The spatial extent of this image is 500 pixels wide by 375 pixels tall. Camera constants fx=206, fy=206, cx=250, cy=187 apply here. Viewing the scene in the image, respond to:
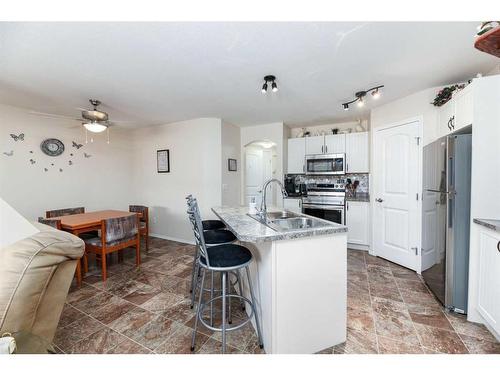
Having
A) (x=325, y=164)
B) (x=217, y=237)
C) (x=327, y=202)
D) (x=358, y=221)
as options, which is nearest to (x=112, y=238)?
(x=217, y=237)

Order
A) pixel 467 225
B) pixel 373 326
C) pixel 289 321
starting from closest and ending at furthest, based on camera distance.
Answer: pixel 289 321 < pixel 373 326 < pixel 467 225

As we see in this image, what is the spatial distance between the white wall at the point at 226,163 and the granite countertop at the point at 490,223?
3.30m

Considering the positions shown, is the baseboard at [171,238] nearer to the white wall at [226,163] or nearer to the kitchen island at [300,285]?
the white wall at [226,163]

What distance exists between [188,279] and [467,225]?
2884 mm

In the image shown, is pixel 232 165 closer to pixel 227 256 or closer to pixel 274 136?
pixel 274 136

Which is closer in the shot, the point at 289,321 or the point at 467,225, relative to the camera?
the point at 289,321

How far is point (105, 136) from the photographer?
422 cm

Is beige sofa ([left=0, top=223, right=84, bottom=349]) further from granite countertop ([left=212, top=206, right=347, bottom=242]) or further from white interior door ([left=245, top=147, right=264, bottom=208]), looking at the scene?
white interior door ([left=245, top=147, right=264, bottom=208])

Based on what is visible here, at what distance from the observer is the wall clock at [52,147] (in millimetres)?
3363

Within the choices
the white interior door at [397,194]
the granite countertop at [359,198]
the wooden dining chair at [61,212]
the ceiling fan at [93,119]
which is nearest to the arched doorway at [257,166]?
the granite countertop at [359,198]

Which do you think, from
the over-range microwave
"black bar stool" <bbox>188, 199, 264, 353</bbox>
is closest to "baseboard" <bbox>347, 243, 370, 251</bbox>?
the over-range microwave
